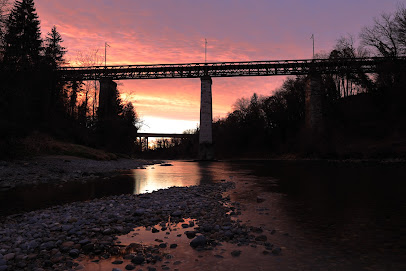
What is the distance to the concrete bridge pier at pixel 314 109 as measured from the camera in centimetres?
5116

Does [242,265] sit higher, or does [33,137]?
[33,137]

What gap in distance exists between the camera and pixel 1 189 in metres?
12.3

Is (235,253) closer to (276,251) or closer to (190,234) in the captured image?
(276,251)

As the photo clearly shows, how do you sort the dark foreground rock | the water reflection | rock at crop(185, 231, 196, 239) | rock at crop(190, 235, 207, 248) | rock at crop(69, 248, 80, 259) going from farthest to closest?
the water reflection → rock at crop(185, 231, 196, 239) → rock at crop(190, 235, 207, 248) → rock at crop(69, 248, 80, 259) → the dark foreground rock

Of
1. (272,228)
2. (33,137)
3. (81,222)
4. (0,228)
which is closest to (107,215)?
(81,222)

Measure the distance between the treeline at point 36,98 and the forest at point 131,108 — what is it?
0.10 meters

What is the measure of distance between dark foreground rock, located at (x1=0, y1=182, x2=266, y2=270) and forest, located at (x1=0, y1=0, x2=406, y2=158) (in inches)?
681

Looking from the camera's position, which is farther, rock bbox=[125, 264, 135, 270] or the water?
the water

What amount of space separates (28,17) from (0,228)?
54.9 meters

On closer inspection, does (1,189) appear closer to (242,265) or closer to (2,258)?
(2,258)

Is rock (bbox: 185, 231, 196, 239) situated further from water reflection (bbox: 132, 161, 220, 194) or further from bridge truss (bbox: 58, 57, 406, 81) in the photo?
bridge truss (bbox: 58, 57, 406, 81)

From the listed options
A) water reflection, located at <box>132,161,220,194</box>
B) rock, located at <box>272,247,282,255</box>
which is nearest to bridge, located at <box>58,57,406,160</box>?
water reflection, located at <box>132,161,220,194</box>

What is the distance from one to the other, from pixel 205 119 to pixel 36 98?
29.8m

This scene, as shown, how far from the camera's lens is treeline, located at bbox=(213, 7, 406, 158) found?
155ft
